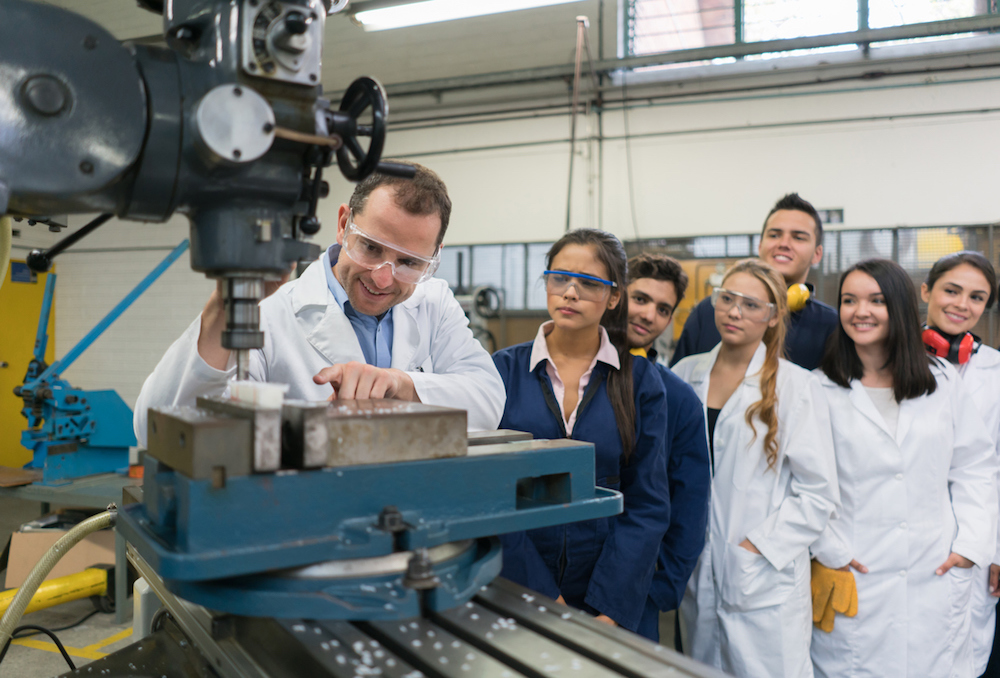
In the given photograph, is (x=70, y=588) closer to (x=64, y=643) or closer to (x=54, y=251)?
(x=64, y=643)

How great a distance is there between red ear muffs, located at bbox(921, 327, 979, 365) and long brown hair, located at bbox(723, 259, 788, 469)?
684 mm

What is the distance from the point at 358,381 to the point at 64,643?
118 inches

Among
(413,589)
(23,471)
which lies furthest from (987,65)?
(23,471)

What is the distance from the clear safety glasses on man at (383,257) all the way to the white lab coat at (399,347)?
0.51 ft

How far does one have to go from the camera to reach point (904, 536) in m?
1.97

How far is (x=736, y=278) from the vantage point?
2076 mm

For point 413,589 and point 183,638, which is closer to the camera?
point 413,589

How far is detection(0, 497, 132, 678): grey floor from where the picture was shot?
2744 millimetres

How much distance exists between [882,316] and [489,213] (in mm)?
3763

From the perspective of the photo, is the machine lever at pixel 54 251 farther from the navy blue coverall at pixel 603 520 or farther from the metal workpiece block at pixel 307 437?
the navy blue coverall at pixel 603 520

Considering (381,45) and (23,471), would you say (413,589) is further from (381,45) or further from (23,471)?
(381,45)

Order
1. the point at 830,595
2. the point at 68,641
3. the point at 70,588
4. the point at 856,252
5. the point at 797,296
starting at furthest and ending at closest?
the point at 856,252 < the point at 68,641 < the point at 70,588 < the point at 797,296 < the point at 830,595

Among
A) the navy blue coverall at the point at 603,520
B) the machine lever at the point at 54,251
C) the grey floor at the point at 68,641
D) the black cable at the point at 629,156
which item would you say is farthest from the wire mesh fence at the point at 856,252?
the machine lever at the point at 54,251

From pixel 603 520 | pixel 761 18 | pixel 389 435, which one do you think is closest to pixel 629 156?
pixel 761 18
